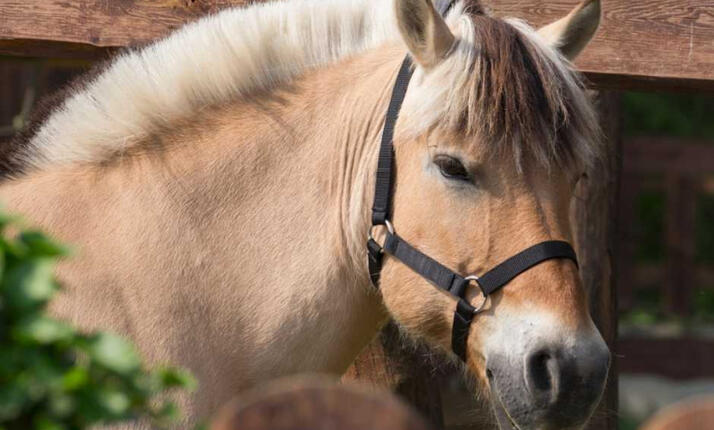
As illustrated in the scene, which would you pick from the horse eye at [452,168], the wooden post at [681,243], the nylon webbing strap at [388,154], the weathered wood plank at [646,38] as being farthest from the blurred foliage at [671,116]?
the horse eye at [452,168]

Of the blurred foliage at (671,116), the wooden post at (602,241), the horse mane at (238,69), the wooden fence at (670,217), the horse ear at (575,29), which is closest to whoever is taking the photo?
the horse mane at (238,69)

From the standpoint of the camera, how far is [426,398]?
3.61 m

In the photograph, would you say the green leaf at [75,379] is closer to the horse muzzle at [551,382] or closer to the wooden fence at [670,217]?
the horse muzzle at [551,382]

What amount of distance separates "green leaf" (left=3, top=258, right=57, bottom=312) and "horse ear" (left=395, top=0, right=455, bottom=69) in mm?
1438

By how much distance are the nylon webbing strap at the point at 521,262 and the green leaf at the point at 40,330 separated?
1327mm

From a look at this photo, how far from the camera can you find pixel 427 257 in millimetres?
2516

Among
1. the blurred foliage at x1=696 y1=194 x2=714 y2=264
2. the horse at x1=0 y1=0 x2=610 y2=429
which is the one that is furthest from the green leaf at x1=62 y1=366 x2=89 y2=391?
the blurred foliage at x1=696 y1=194 x2=714 y2=264

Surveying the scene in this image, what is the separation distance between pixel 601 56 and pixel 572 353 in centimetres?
125

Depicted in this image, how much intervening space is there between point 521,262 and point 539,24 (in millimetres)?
1086

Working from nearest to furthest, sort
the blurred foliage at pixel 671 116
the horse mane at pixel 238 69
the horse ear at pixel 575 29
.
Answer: the horse mane at pixel 238 69 < the horse ear at pixel 575 29 < the blurred foliage at pixel 671 116

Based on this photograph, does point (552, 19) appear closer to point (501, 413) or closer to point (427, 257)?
point (427, 257)

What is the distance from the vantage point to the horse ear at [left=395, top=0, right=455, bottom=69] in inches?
99.6

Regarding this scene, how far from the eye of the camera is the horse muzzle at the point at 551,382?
2.31 metres

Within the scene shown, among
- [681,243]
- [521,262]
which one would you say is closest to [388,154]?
[521,262]
